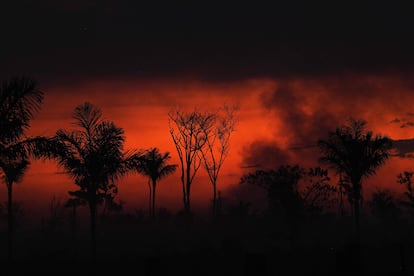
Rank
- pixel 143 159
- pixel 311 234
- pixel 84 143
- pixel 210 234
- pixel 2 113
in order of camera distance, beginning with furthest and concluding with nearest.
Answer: pixel 311 234, pixel 210 234, pixel 84 143, pixel 143 159, pixel 2 113

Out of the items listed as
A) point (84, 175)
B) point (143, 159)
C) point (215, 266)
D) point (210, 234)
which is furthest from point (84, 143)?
point (210, 234)

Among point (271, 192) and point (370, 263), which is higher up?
point (271, 192)

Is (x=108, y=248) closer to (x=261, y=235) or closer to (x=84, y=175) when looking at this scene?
(x=261, y=235)

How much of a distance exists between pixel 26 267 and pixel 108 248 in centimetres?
3107

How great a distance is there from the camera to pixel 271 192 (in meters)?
53.4

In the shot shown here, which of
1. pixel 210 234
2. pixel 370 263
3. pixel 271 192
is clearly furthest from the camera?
pixel 210 234

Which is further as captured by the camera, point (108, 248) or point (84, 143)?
point (108, 248)

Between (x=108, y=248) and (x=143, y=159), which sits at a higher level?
(x=143, y=159)

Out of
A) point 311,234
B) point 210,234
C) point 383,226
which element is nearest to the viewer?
point 210,234

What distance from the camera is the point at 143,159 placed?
2839cm

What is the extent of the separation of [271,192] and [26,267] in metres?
27.2

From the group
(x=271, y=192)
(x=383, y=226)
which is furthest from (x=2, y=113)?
(x=383, y=226)

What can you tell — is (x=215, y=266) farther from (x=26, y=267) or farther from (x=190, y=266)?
(x=26, y=267)

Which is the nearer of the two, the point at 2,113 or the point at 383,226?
the point at 2,113
